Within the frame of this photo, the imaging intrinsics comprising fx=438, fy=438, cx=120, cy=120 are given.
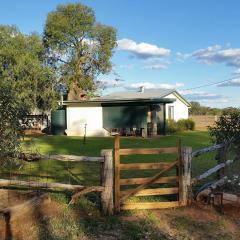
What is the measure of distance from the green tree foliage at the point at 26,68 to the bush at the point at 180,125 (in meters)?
10.5

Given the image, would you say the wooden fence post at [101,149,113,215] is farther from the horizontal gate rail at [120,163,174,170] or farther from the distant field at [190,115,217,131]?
the distant field at [190,115,217,131]

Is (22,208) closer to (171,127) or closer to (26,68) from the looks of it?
(171,127)

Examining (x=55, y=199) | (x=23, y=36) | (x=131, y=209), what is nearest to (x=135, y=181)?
(x=131, y=209)

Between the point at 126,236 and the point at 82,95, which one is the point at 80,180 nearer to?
the point at 126,236

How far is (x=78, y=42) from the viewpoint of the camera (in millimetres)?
44906

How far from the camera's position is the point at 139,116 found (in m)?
32.9

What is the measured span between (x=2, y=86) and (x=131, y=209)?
354 cm

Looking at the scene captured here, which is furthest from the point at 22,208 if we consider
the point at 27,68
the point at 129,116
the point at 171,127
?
the point at 27,68

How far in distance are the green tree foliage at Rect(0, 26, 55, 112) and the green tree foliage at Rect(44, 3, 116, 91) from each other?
3151 mm

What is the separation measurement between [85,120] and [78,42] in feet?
40.4

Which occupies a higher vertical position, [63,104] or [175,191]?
[63,104]

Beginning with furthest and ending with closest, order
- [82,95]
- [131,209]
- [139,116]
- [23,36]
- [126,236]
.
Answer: [82,95] → [23,36] → [139,116] → [131,209] → [126,236]

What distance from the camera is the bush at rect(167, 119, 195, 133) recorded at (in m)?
36.2

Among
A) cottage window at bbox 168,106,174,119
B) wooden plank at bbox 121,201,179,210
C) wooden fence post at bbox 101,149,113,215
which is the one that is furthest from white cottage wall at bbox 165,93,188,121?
wooden fence post at bbox 101,149,113,215
